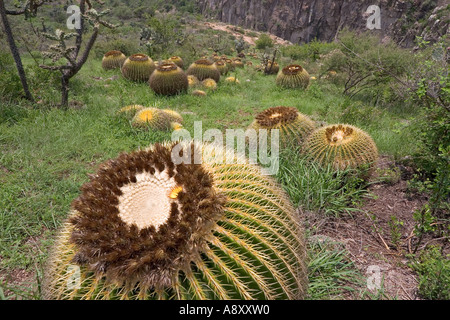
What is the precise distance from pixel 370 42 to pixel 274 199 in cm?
1580

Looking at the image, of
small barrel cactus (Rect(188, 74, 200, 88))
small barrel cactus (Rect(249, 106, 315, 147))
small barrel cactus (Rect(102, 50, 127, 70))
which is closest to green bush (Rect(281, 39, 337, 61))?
small barrel cactus (Rect(188, 74, 200, 88))

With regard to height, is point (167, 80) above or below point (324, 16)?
below

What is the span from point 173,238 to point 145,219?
0.65ft

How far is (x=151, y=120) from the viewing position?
5711 millimetres

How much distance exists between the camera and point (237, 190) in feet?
5.56

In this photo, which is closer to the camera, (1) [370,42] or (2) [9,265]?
(2) [9,265]

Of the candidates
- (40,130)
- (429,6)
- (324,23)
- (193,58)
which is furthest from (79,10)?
(324,23)

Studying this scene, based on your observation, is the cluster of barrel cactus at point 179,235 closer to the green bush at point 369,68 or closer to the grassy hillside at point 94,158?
the grassy hillside at point 94,158

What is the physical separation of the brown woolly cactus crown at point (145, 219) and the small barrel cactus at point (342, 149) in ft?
8.22

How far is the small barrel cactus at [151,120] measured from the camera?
5.71 m

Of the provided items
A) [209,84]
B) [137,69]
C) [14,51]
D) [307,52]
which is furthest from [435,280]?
[307,52]

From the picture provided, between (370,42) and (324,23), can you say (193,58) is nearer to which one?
(370,42)

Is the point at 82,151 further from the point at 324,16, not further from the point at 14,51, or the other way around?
the point at 324,16

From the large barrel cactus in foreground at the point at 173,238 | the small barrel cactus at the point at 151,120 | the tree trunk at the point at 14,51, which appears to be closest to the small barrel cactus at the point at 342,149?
the large barrel cactus in foreground at the point at 173,238
